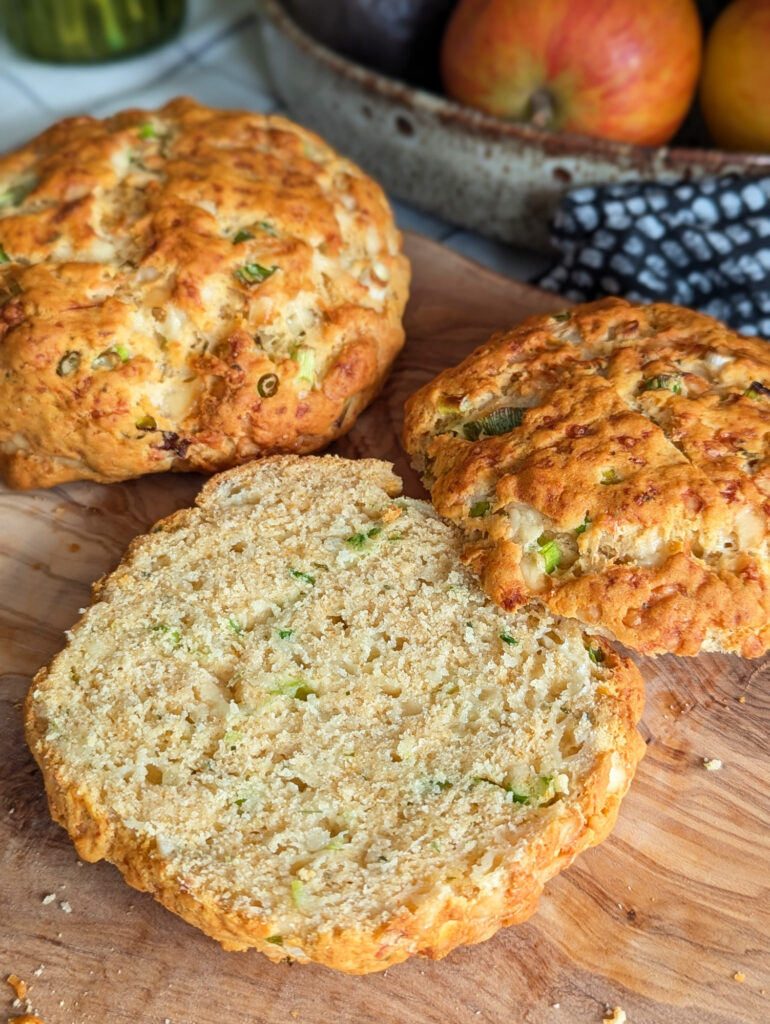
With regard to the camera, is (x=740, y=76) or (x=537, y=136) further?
(x=740, y=76)

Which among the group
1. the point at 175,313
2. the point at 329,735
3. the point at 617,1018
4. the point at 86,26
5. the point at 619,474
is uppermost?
the point at 86,26

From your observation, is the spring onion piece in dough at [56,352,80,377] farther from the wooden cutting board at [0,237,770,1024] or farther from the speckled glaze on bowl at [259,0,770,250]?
the speckled glaze on bowl at [259,0,770,250]

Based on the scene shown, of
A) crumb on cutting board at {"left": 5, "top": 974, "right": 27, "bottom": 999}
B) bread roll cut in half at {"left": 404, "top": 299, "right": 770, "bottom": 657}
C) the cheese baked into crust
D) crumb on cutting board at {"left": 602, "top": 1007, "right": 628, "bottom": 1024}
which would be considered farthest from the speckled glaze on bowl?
crumb on cutting board at {"left": 5, "top": 974, "right": 27, "bottom": 999}

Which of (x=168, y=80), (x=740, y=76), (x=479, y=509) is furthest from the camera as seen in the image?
(x=168, y=80)

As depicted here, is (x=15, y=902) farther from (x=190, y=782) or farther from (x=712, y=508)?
(x=712, y=508)

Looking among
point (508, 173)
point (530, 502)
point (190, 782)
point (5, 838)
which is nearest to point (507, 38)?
point (508, 173)

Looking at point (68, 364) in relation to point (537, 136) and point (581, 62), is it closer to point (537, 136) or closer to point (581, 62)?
point (537, 136)

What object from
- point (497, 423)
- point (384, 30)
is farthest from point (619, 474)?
point (384, 30)
